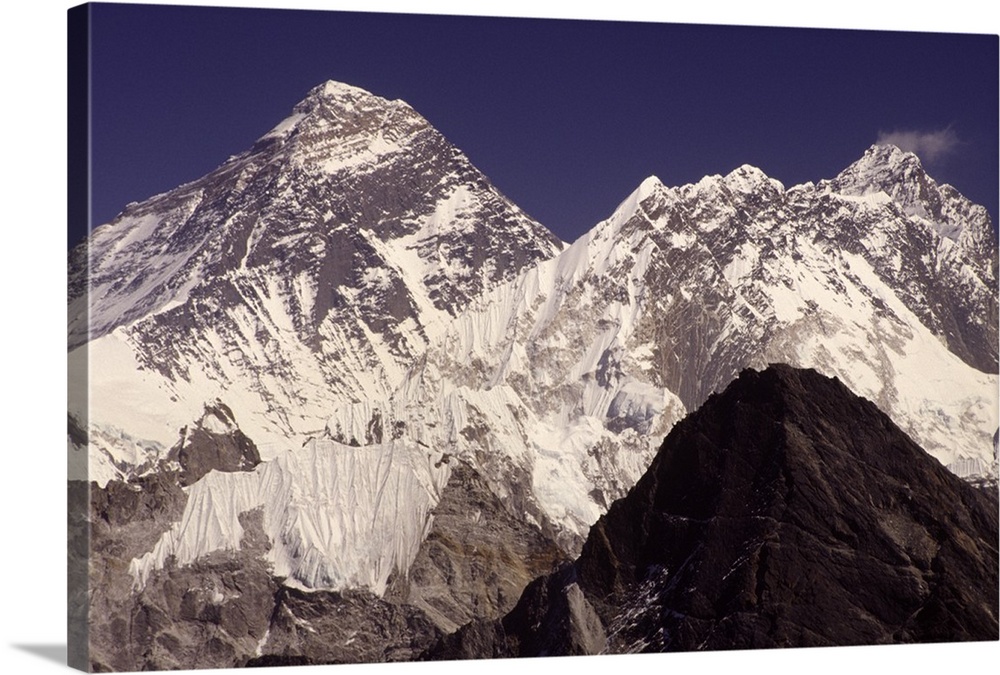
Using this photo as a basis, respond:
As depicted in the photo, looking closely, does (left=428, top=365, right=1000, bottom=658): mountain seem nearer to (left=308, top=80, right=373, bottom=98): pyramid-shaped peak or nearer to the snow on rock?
the snow on rock

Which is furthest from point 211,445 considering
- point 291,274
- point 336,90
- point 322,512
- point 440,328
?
point 336,90

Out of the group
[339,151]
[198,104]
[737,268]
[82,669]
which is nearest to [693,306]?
[737,268]

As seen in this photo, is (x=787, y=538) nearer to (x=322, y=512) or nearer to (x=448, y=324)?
(x=448, y=324)

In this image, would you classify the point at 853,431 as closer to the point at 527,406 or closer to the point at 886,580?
the point at 886,580

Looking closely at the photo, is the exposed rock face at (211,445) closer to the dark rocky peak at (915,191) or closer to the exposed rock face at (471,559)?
the exposed rock face at (471,559)

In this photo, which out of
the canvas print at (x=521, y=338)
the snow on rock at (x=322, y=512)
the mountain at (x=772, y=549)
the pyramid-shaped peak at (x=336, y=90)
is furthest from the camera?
the mountain at (x=772, y=549)

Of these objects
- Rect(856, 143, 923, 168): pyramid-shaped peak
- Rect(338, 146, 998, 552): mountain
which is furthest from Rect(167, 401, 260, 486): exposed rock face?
Rect(856, 143, 923, 168): pyramid-shaped peak

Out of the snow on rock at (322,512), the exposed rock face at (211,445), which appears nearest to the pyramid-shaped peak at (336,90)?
the exposed rock face at (211,445)
